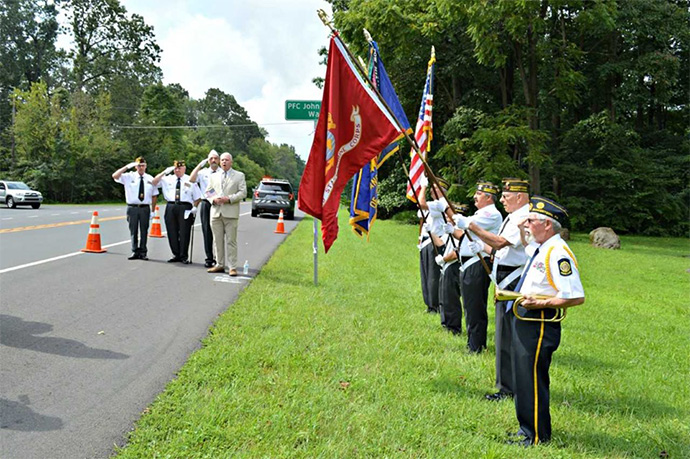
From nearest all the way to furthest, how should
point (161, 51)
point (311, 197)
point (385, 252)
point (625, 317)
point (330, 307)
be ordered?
point (311, 197)
point (330, 307)
point (625, 317)
point (385, 252)
point (161, 51)

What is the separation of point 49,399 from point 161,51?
70223 millimetres

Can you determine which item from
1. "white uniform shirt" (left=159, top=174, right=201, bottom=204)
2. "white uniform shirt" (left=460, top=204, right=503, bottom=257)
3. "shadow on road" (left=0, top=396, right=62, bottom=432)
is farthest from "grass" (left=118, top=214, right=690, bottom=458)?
"white uniform shirt" (left=159, top=174, right=201, bottom=204)

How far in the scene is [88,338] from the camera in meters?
5.48

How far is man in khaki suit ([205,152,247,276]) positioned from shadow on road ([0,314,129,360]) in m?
4.15

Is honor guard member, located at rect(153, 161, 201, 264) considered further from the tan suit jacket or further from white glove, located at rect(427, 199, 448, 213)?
white glove, located at rect(427, 199, 448, 213)

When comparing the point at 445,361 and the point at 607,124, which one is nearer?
the point at 445,361

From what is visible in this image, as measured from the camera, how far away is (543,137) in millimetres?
20969

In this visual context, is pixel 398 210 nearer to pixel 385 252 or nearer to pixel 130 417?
pixel 385 252

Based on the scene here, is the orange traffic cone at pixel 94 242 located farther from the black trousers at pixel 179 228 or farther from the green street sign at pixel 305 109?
the green street sign at pixel 305 109

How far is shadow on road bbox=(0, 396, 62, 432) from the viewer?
11.4ft

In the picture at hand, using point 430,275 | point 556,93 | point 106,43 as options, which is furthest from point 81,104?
point 430,275

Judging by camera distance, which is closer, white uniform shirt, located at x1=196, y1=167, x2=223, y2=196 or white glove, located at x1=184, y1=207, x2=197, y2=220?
white glove, located at x1=184, y1=207, x2=197, y2=220

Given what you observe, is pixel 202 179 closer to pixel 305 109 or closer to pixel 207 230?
pixel 207 230

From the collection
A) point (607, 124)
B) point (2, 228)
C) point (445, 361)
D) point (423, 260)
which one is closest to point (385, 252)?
point (423, 260)
